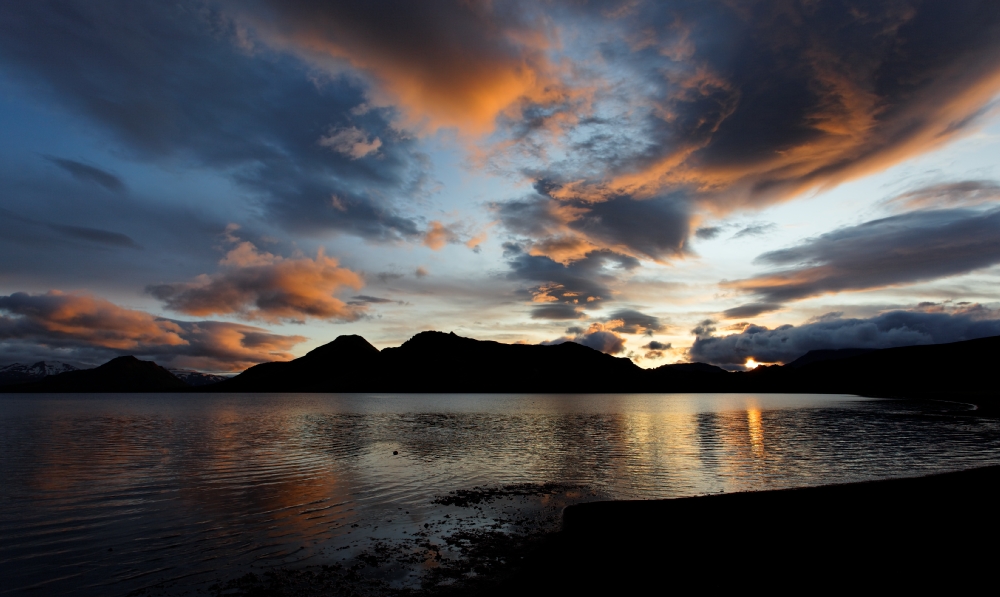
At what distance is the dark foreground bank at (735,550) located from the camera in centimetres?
1434

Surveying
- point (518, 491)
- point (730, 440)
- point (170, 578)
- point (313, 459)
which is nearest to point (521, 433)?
point (730, 440)

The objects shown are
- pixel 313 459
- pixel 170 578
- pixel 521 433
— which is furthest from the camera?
pixel 521 433

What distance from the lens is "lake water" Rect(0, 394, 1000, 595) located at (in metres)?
18.8

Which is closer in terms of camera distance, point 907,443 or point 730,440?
point 907,443

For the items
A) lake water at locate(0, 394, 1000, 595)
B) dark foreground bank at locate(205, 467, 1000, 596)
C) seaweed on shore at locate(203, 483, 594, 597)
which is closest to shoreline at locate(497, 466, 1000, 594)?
dark foreground bank at locate(205, 467, 1000, 596)

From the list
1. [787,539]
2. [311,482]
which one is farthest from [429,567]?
[311,482]

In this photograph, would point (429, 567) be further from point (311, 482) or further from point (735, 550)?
point (311, 482)

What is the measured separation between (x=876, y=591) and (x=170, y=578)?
72.5 feet

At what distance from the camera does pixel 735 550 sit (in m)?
16.9

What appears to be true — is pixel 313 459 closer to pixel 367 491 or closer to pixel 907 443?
pixel 367 491

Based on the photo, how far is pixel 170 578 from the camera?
16641mm

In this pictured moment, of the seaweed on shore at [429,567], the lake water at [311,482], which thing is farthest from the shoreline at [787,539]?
the lake water at [311,482]

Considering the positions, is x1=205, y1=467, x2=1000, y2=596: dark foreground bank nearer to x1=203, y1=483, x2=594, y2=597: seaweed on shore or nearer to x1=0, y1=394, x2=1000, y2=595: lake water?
x1=203, y1=483, x2=594, y2=597: seaweed on shore

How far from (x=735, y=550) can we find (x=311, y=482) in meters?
27.0
